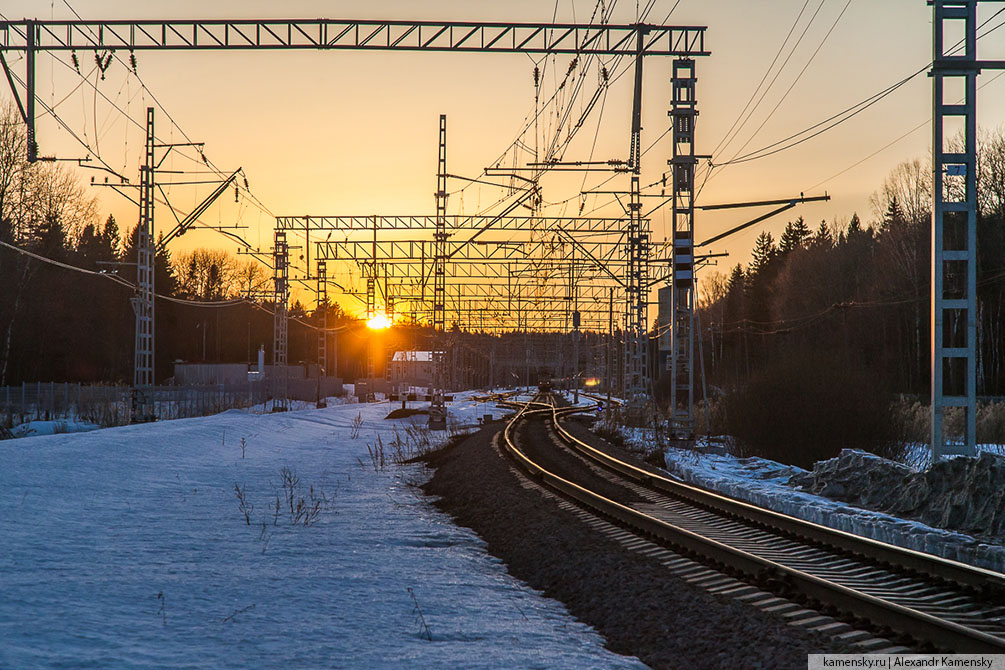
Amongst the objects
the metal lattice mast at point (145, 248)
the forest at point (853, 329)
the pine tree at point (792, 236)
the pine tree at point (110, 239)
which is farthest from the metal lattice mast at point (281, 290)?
the pine tree at point (792, 236)

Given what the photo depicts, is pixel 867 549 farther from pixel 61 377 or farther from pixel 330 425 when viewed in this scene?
pixel 61 377

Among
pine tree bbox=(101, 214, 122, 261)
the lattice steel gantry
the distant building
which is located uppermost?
pine tree bbox=(101, 214, 122, 261)

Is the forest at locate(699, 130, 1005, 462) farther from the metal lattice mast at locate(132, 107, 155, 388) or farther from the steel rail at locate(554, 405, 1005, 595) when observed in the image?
the metal lattice mast at locate(132, 107, 155, 388)

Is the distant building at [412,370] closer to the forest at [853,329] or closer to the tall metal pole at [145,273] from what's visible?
the forest at [853,329]

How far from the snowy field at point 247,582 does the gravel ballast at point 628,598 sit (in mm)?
352

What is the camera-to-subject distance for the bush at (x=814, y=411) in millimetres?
23906

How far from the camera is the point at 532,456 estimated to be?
25.9 metres

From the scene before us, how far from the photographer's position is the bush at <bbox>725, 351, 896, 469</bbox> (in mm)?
23906

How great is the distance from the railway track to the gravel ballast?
24.2 inches

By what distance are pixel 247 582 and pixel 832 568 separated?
608 cm

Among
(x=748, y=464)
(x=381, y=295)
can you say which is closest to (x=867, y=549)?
(x=748, y=464)

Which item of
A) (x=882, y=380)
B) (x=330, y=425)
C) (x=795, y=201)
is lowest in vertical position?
(x=330, y=425)

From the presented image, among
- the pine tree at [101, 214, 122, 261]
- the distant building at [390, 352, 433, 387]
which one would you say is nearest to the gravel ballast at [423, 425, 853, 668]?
the pine tree at [101, 214, 122, 261]

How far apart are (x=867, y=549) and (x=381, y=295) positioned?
6143 centimetres
